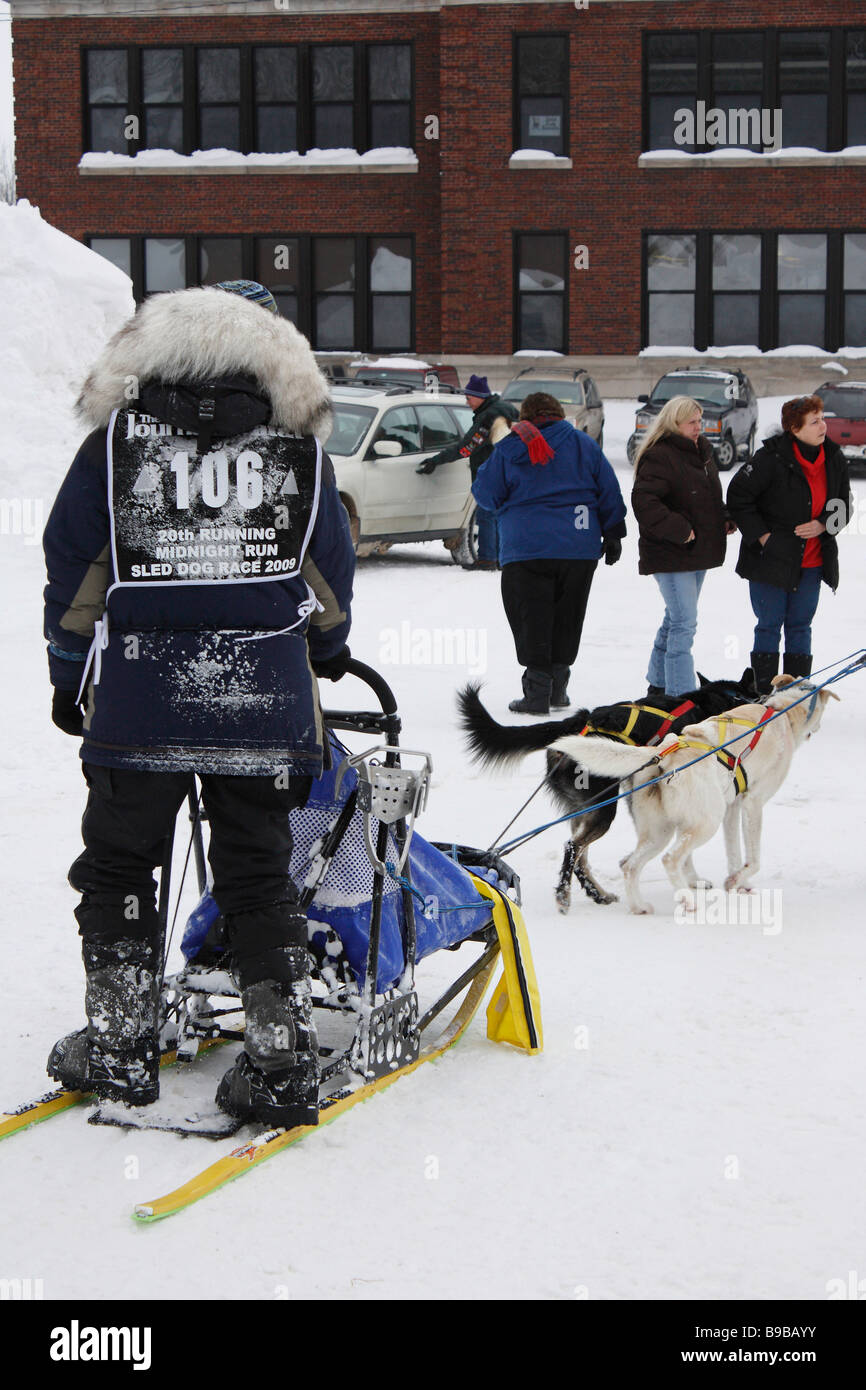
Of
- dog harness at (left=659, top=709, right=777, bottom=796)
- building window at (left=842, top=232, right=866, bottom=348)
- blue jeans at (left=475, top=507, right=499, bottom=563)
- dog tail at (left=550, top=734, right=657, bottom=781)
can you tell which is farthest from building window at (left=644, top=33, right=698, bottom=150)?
dog tail at (left=550, top=734, right=657, bottom=781)

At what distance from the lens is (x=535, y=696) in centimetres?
867

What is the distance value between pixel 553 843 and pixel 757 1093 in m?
2.60

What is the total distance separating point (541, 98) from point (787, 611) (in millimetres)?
26151

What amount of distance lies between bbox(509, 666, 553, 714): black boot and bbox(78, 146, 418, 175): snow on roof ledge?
26.2 m

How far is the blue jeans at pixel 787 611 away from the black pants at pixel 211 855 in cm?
533

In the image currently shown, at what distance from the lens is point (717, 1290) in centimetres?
289

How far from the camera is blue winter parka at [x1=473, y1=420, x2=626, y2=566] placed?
867 centimetres

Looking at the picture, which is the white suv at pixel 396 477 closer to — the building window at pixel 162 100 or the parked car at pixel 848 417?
the parked car at pixel 848 417

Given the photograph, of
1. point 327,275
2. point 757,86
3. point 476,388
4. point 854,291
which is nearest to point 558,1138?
point 476,388

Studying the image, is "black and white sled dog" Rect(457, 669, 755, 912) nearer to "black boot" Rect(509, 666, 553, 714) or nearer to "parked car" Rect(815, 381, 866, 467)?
"black boot" Rect(509, 666, 553, 714)

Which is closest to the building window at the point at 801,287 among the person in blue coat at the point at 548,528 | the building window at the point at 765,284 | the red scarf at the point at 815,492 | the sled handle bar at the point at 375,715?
the building window at the point at 765,284

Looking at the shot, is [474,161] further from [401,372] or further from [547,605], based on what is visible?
[547,605]

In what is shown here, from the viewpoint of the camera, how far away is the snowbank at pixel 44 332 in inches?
590

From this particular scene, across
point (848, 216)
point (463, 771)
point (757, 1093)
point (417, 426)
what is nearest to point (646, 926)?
point (757, 1093)
